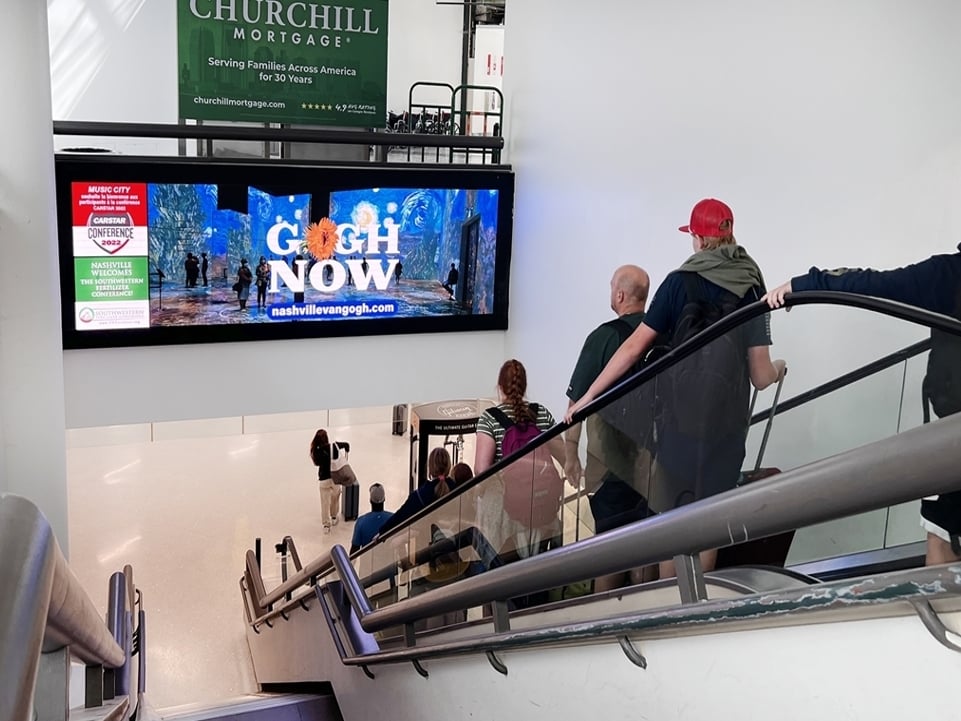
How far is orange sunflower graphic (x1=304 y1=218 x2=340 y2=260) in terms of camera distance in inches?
336

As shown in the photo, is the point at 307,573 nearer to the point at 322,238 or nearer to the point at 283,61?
the point at 322,238

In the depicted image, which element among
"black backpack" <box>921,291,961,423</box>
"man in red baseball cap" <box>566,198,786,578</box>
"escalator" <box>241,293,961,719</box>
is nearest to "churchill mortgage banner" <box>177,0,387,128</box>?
"escalator" <box>241,293,961,719</box>

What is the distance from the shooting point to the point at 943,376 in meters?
2.52

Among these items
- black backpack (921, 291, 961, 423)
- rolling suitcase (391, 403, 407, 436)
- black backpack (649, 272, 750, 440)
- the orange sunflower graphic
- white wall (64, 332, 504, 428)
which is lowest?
rolling suitcase (391, 403, 407, 436)

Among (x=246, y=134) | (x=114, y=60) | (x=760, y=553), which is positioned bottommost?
(x=760, y=553)

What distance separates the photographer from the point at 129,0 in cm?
1617

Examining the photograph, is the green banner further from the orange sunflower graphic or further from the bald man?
the bald man

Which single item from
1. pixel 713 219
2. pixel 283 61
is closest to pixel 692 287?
pixel 713 219

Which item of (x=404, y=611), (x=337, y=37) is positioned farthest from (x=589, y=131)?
(x=404, y=611)

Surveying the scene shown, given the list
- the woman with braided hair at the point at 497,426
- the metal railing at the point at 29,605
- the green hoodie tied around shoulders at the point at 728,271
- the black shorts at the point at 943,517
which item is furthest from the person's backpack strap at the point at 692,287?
the metal railing at the point at 29,605

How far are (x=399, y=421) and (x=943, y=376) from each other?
42.5 ft

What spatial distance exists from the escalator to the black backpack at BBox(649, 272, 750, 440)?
0.02 metres

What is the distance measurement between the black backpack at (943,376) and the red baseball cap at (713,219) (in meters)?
1.52

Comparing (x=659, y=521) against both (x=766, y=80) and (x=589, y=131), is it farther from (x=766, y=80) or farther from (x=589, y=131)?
(x=589, y=131)
